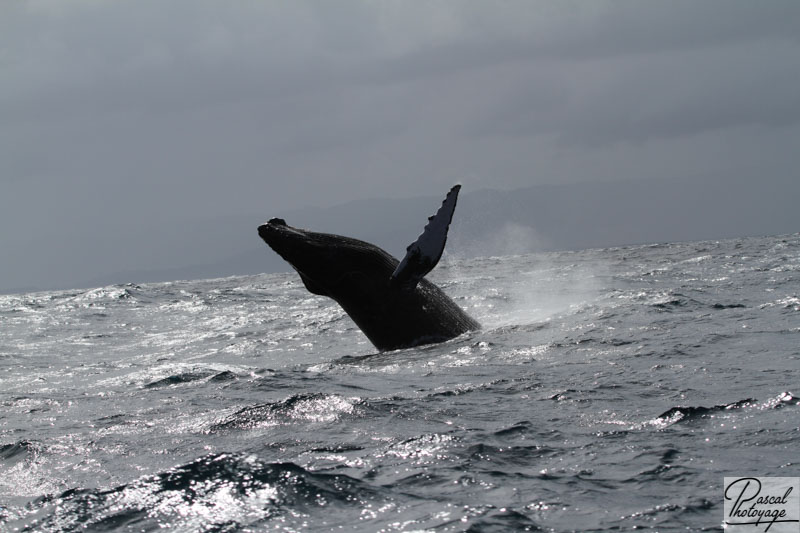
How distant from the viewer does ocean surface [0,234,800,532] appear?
5012 millimetres

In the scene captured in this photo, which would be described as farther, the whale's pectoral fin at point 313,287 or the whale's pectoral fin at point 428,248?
the whale's pectoral fin at point 313,287

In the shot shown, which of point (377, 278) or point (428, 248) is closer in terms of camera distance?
point (428, 248)

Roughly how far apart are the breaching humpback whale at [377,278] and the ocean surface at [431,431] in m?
0.55

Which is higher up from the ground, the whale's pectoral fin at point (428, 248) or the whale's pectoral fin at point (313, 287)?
the whale's pectoral fin at point (428, 248)

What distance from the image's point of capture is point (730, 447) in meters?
5.74

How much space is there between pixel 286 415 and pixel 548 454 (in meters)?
2.52

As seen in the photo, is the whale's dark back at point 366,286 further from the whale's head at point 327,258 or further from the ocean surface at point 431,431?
the ocean surface at point 431,431

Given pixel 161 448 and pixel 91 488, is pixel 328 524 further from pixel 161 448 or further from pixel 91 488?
pixel 161 448

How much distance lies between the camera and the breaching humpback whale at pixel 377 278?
426 inches

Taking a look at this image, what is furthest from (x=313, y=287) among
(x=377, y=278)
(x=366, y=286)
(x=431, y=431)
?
(x=431, y=431)

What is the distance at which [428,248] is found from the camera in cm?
1062

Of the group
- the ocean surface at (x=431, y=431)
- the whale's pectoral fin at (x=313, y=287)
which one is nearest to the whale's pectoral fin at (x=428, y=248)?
the ocean surface at (x=431, y=431)

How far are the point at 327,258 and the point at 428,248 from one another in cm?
149

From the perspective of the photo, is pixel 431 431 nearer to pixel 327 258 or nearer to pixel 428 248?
pixel 428 248
